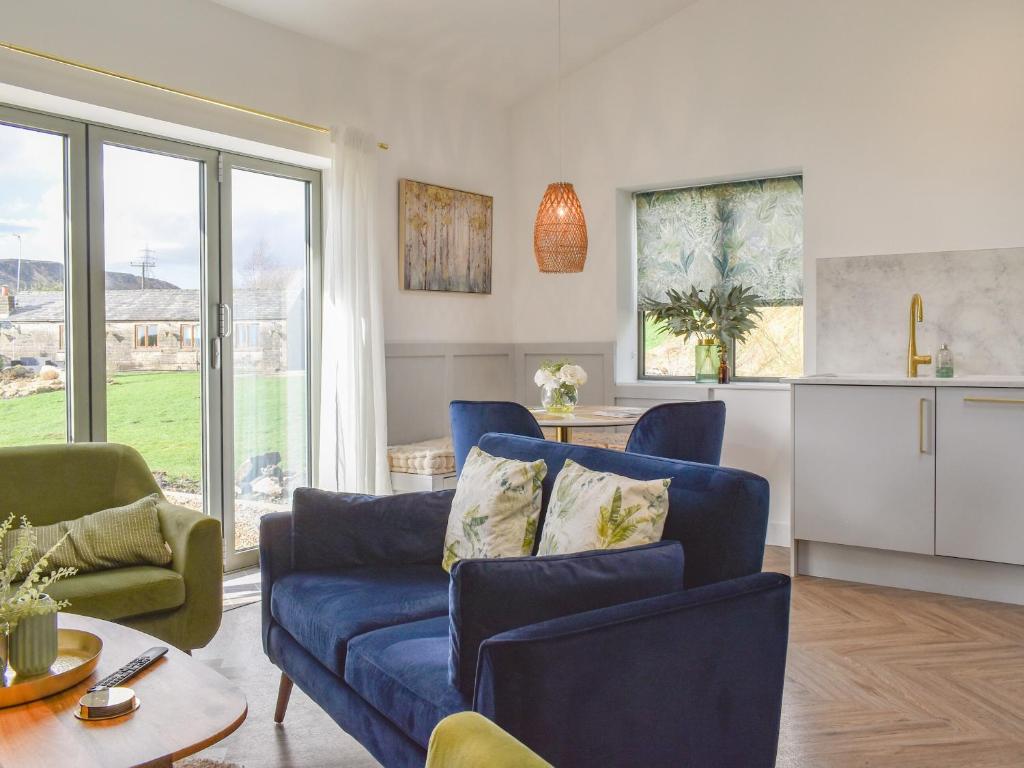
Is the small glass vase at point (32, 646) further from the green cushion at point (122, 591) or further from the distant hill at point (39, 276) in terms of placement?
the distant hill at point (39, 276)

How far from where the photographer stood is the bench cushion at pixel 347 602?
2.30 meters

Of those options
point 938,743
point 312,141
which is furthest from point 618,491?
point 312,141

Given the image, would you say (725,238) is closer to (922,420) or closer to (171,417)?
(922,420)

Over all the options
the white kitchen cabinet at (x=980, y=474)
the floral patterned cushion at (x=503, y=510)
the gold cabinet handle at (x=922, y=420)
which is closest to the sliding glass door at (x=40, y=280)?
the floral patterned cushion at (x=503, y=510)

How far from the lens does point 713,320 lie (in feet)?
17.7

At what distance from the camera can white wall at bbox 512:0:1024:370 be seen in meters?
4.38

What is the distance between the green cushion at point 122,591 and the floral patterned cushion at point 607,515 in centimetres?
145

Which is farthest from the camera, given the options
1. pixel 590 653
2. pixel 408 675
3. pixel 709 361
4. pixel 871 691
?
pixel 709 361

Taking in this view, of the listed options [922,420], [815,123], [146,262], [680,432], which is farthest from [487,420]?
[815,123]

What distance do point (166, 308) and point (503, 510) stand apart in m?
2.46

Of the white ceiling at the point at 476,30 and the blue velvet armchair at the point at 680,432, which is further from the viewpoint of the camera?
the white ceiling at the point at 476,30

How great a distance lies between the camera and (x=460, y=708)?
5.72 feet

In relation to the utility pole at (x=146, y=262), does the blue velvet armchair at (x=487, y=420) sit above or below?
below

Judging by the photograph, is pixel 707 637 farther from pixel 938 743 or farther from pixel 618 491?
pixel 938 743
